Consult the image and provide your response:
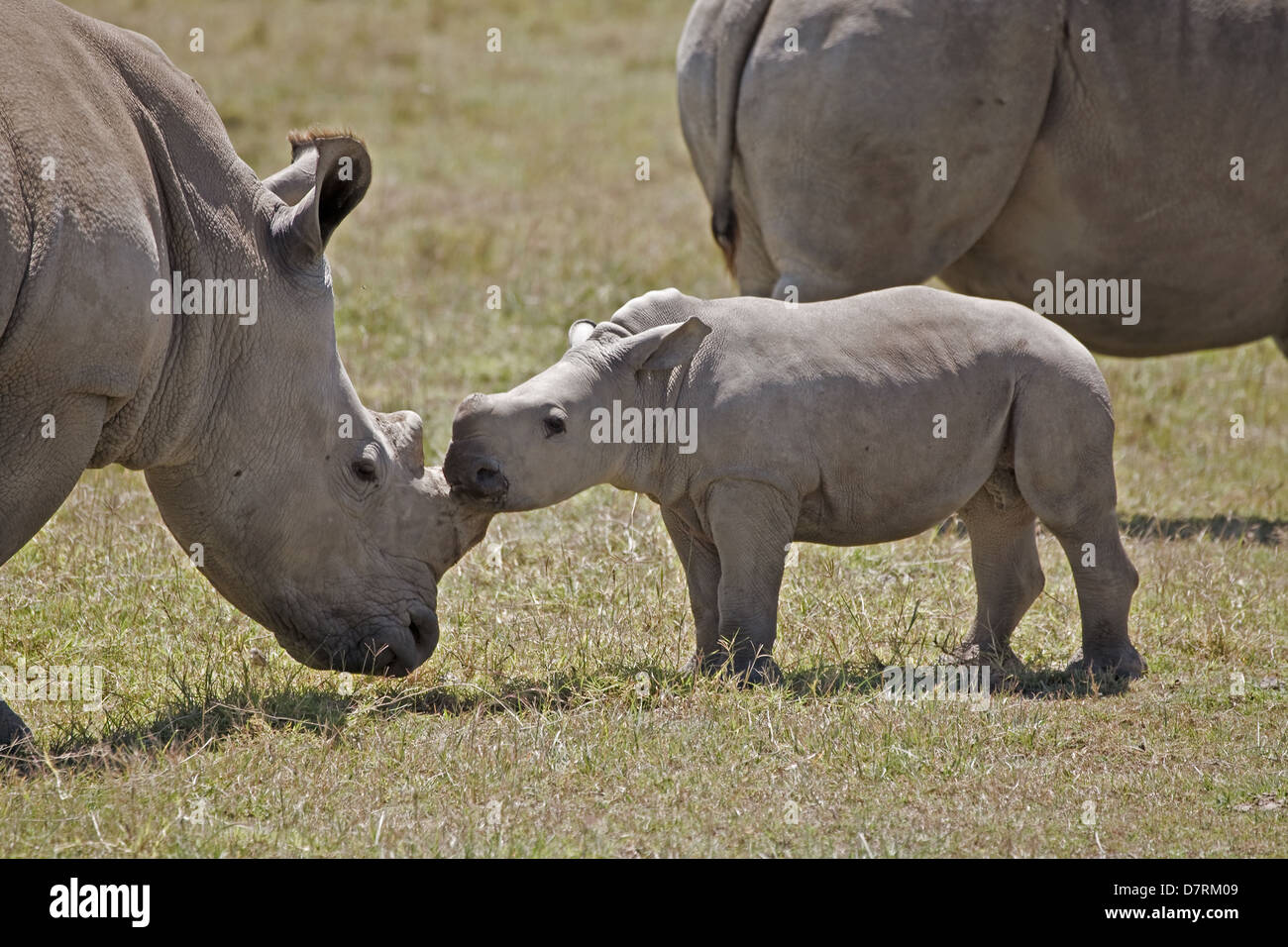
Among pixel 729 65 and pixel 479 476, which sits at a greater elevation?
pixel 729 65

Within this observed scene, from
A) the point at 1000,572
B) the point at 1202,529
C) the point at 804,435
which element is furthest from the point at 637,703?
the point at 1202,529

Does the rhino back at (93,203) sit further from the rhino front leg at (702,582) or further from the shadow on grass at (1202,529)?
the shadow on grass at (1202,529)

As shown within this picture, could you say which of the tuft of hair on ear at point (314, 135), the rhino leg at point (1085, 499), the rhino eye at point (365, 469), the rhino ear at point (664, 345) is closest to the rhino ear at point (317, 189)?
the tuft of hair on ear at point (314, 135)

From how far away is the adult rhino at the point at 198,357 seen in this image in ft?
14.7

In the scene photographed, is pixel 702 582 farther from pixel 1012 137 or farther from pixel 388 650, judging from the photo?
pixel 1012 137

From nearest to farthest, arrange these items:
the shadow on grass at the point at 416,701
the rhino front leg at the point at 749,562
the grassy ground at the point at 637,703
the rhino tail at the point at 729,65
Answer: the grassy ground at the point at 637,703, the shadow on grass at the point at 416,701, the rhino front leg at the point at 749,562, the rhino tail at the point at 729,65

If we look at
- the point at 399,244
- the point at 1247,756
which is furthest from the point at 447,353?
the point at 1247,756

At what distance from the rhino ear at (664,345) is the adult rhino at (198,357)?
0.72 m

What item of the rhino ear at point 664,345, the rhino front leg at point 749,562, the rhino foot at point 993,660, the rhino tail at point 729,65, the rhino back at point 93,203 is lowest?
the rhino foot at point 993,660

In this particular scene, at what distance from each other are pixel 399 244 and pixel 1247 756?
8437 millimetres

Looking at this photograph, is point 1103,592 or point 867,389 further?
point 1103,592

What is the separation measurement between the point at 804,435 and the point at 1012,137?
2474 mm

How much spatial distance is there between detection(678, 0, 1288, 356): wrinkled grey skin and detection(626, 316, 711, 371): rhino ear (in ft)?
6.74

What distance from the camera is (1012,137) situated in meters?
7.21
